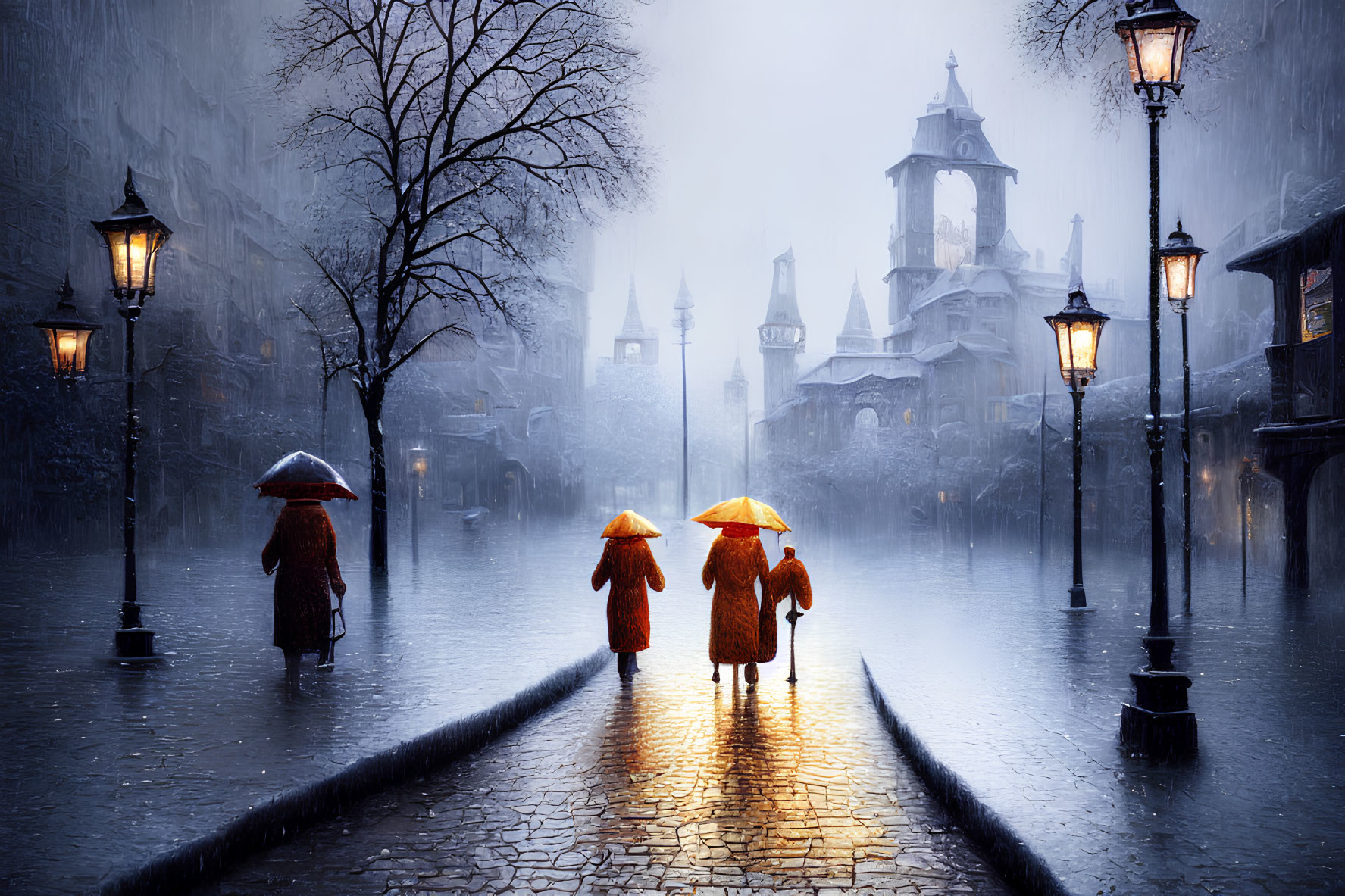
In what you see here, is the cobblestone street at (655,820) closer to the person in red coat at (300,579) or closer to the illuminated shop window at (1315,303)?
the person in red coat at (300,579)

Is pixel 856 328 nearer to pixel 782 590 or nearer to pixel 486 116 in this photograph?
pixel 486 116

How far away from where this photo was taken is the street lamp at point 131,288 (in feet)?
34.3

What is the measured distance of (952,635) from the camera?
41.1 feet

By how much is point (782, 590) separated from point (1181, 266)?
10656 mm

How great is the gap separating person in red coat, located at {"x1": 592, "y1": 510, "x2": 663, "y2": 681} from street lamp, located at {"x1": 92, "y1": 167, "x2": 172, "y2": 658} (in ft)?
15.9

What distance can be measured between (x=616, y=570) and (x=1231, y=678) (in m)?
6.08

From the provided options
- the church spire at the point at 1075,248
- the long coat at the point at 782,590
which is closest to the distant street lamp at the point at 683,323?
the church spire at the point at 1075,248

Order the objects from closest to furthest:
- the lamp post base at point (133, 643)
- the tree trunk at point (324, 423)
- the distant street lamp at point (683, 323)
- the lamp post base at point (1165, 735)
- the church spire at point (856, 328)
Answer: the lamp post base at point (1165, 735) → the lamp post base at point (133, 643) → the tree trunk at point (324, 423) → the distant street lamp at point (683, 323) → the church spire at point (856, 328)

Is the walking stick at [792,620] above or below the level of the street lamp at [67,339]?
below

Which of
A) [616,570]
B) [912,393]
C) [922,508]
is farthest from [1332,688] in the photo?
[912,393]

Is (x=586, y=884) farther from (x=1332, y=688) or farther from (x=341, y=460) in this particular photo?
(x=341, y=460)

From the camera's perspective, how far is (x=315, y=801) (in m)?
5.87

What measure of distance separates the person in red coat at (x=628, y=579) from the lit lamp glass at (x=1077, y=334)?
327 inches

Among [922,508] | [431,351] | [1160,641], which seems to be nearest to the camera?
[1160,641]
